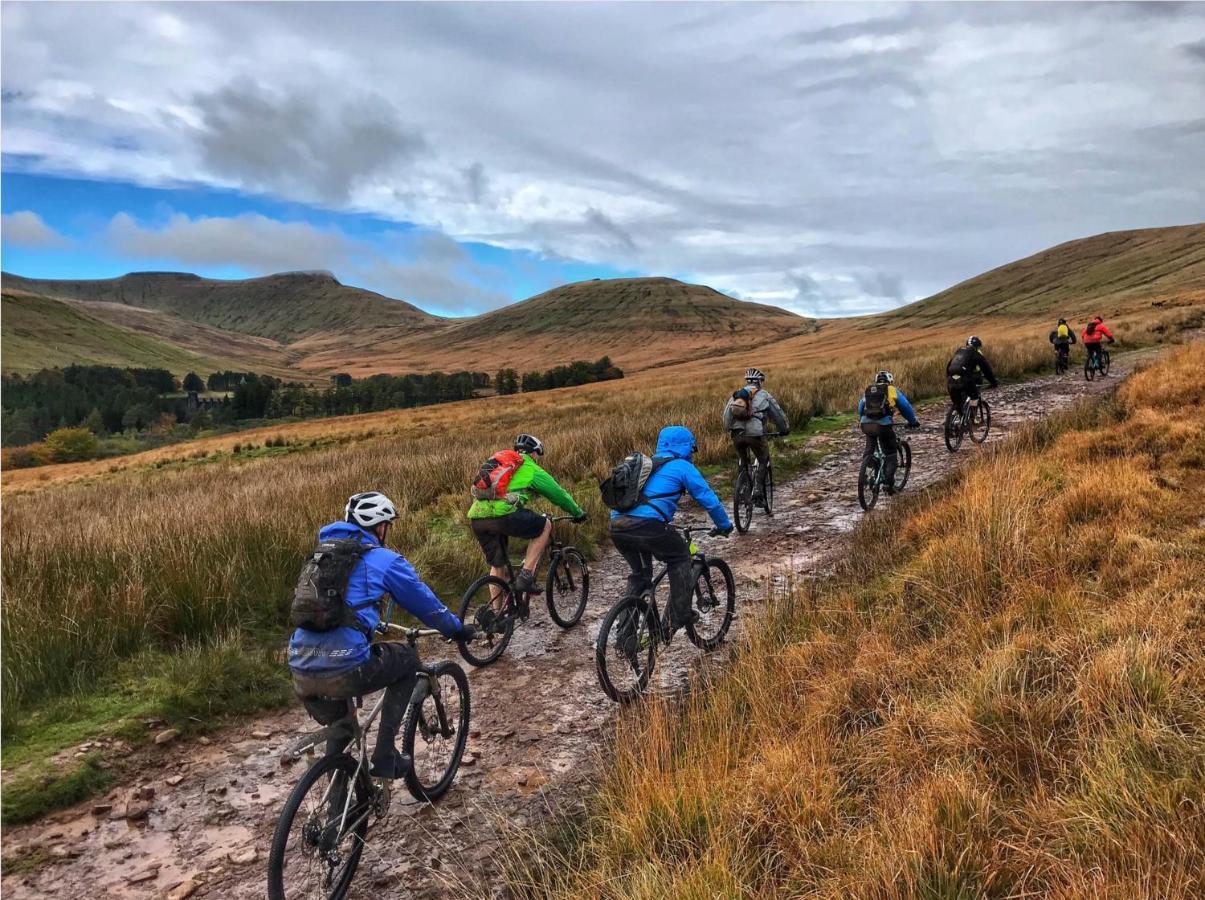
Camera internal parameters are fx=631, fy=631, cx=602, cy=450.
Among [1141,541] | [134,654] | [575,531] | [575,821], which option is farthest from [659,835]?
[575,531]

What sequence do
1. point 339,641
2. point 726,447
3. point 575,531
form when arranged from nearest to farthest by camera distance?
1. point 339,641
2. point 575,531
3. point 726,447

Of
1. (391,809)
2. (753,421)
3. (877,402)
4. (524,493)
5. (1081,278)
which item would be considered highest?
(1081,278)

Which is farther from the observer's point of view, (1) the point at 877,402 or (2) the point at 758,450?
(2) the point at 758,450

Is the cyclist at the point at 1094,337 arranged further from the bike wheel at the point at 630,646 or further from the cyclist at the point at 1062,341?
the bike wheel at the point at 630,646

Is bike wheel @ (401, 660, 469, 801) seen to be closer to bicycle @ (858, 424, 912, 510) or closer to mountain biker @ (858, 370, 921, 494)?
bicycle @ (858, 424, 912, 510)

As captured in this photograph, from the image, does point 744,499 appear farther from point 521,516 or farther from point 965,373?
point 965,373

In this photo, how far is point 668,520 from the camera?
5566mm

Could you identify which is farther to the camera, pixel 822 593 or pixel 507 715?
pixel 822 593

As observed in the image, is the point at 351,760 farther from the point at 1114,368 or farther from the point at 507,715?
the point at 1114,368

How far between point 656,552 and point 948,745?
273cm

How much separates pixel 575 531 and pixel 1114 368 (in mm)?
22814

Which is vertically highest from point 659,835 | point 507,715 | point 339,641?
point 339,641

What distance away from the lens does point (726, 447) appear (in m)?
14.7

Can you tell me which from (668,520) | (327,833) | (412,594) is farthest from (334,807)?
(668,520)
